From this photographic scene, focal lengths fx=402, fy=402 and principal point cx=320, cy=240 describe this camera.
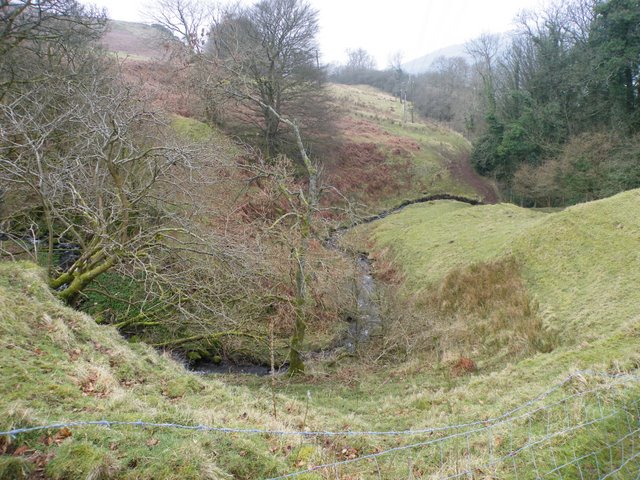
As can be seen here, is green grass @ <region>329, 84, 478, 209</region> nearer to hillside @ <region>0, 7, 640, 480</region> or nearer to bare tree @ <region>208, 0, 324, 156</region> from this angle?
bare tree @ <region>208, 0, 324, 156</region>

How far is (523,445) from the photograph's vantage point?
15.9ft

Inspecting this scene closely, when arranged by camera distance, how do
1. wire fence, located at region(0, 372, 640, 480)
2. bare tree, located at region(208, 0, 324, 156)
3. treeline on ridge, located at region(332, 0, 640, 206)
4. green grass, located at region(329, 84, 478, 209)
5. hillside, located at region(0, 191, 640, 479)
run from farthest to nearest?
1. green grass, located at region(329, 84, 478, 209)
2. bare tree, located at region(208, 0, 324, 156)
3. treeline on ridge, located at region(332, 0, 640, 206)
4. wire fence, located at region(0, 372, 640, 480)
5. hillside, located at region(0, 191, 640, 479)

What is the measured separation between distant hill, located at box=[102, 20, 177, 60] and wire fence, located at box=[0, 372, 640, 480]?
121ft

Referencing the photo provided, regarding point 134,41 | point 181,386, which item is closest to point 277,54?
point 181,386

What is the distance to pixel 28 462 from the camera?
3309 mm

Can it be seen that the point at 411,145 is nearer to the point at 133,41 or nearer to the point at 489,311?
the point at 489,311

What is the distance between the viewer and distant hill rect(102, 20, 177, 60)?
41062 mm

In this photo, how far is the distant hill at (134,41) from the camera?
1617 inches

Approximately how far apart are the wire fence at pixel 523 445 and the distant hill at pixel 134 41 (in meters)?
36.8

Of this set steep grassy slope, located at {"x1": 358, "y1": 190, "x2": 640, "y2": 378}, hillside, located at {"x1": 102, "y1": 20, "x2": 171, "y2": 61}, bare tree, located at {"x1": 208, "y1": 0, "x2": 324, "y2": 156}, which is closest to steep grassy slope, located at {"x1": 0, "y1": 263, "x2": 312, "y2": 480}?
steep grassy slope, located at {"x1": 358, "y1": 190, "x2": 640, "y2": 378}

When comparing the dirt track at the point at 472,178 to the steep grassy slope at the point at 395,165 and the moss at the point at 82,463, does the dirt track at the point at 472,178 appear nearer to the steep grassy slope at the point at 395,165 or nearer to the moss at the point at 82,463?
the steep grassy slope at the point at 395,165

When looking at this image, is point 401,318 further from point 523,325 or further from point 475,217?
point 475,217

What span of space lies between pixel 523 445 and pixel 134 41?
68.0 meters

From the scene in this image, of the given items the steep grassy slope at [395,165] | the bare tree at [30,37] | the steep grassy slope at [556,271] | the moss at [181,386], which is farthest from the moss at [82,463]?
the steep grassy slope at [395,165]
